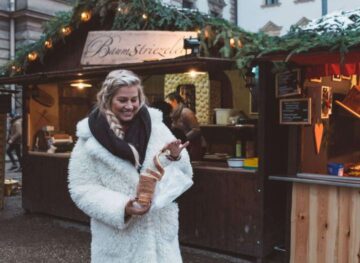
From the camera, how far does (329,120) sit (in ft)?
21.5

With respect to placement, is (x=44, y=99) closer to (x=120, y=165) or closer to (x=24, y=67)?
(x=24, y=67)

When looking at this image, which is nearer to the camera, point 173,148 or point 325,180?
point 173,148

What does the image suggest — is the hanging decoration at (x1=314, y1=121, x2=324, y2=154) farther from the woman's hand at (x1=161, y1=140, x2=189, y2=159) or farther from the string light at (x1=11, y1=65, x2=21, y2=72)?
the string light at (x1=11, y1=65, x2=21, y2=72)

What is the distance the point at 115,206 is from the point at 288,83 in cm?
322

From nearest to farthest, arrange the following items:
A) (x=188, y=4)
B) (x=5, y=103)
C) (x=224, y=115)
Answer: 1. (x=5, y=103)
2. (x=224, y=115)
3. (x=188, y=4)

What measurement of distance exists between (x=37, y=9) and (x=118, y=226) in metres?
18.8

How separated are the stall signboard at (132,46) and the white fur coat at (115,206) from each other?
3883 millimetres

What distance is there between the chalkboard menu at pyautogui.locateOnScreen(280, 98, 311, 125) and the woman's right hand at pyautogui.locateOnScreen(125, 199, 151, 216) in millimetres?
3030

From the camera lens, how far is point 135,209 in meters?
2.54

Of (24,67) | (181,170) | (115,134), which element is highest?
(24,67)

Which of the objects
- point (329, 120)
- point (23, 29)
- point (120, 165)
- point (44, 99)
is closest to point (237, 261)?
point (329, 120)

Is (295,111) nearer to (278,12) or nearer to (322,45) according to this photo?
(322,45)

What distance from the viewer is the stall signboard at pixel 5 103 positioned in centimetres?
834

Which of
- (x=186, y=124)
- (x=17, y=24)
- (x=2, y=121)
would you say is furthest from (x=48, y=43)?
(x=17, y=24)
